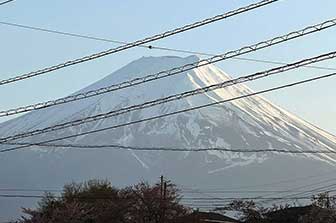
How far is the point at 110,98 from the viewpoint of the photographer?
17938cm

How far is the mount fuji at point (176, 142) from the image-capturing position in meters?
159

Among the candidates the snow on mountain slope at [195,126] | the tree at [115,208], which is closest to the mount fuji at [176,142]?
the snow on mountain slope at [195,126]

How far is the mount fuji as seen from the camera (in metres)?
159

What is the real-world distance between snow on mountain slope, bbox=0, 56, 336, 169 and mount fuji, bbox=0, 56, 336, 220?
0.18 metres

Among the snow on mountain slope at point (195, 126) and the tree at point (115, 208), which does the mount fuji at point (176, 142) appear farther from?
the tree at point (115, 208)

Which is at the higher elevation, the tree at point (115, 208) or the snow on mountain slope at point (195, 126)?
the snow on mountain slope at point (195, 126)

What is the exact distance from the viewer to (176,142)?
165 metres

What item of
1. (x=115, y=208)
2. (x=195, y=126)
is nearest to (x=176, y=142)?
(x=195, y=126)

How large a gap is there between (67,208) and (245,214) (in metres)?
13.9

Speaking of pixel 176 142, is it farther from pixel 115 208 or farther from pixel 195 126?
pixel 115 208

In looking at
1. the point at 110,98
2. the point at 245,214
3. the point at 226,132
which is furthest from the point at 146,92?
the point at 245,214

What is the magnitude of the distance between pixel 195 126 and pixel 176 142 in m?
12.9

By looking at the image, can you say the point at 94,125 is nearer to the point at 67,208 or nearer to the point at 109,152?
the point at 109,152

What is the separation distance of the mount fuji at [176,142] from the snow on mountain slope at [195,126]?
184 millimetres
